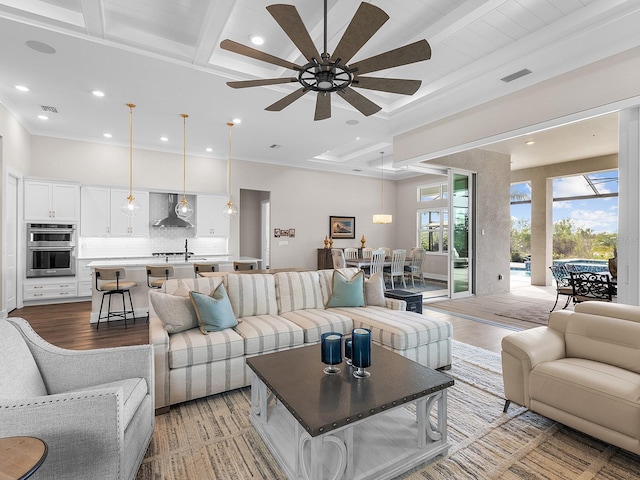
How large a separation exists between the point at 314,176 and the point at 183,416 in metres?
7.15

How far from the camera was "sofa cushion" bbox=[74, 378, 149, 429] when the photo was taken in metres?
1.72

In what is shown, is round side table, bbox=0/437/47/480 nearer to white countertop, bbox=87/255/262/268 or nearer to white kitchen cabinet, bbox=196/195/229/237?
white countertop, bbox=87/255/262/268

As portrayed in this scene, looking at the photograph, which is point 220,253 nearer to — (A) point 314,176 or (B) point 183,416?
(A) point 314,176

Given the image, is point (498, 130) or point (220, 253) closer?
point (498, 130)

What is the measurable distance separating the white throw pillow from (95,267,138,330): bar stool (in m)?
3.38

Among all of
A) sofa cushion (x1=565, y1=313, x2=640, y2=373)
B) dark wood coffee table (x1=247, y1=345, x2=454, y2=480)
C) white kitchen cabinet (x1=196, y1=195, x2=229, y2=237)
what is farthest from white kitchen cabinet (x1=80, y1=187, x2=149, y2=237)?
sofa cushion (x1=565, y1=313, x2=640, y2=373)

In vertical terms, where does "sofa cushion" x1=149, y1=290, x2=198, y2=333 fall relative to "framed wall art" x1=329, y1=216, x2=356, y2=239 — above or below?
below

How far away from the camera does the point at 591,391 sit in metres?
2.01

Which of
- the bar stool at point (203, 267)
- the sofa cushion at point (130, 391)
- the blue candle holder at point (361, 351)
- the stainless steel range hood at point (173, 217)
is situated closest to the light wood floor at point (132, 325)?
the bar stool at point (203, 267)

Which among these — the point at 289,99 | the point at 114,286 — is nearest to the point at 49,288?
the point at 114,286

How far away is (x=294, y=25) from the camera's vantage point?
6.42ft

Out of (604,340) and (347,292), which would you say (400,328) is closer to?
(347,292)

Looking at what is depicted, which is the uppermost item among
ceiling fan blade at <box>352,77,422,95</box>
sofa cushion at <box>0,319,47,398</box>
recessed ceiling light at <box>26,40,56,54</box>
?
recessed ceiling light at <box>26,40,56,54</box>

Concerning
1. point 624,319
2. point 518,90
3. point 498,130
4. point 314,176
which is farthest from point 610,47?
point 314,176
